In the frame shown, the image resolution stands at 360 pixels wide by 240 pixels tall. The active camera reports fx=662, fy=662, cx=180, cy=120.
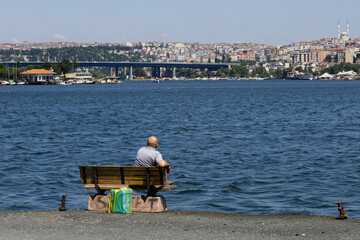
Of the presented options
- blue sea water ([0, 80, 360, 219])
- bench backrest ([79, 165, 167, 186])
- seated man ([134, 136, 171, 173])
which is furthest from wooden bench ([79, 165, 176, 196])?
blue sea water ([0, 80, 360, 219])

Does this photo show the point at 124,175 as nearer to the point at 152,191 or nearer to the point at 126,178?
the point at 126,178

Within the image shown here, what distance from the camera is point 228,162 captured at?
22.8 m

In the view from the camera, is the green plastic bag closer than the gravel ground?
No

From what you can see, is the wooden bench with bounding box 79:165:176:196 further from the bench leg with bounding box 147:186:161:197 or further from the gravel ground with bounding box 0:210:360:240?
the gravel ground with bounding box 0:210:360:240

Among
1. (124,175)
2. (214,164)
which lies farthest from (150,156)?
(214,164)

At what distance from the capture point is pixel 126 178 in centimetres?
1236

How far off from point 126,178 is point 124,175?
7cm

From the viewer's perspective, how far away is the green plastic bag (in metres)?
12.1

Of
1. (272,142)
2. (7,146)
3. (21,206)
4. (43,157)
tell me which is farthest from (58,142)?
(21,206)

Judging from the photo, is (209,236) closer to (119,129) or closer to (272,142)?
(272,142)

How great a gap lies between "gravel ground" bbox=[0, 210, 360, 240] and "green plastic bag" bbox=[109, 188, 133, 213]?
0.18 metres

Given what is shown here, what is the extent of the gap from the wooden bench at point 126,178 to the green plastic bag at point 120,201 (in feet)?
0.76

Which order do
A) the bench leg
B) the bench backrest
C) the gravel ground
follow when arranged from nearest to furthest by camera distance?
1. the gravel ground
2. the bench backrest
3. the bench leg

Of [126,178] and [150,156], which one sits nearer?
[150,156]
